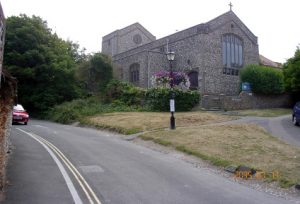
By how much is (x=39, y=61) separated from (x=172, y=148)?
26750 millimetres

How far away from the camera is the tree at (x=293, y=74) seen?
36.1m

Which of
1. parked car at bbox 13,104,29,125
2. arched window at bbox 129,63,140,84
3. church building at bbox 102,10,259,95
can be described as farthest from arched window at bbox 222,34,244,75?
parked car at bbox 13,104,29,125

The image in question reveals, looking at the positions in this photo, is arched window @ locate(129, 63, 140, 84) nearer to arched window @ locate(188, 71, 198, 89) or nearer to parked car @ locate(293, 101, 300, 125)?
Answer: arched window @ locate(188, 71, 198, 89)

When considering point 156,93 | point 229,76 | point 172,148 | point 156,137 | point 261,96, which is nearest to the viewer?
point 172,148

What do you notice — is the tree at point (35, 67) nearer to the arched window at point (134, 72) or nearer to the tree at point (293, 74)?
the arched window at point (134, 72)

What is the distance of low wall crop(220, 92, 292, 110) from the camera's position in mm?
35812

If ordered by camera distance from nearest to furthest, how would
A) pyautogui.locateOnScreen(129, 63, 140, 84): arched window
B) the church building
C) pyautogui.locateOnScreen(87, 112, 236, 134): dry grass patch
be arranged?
pyautogui.locateOnScreen(87, 112, 236, 134): dry grass patch, the church building, pyautogui.locateOnScreen(129, 63, 140, 84): arched window

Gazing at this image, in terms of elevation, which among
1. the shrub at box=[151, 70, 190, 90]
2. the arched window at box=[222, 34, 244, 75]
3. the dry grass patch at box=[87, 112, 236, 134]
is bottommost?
the dry grass patch at box=[87, 112, 236, 134]

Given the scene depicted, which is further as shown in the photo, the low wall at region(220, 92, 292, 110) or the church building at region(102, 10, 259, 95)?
the church building at region(102, 10, 259, 95)

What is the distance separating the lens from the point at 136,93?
35.9 metres

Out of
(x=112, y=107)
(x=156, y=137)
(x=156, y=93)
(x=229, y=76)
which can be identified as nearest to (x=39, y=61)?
(x=112, y=107)

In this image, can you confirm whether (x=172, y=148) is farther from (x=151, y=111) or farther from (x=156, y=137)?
(x=151, y=111)

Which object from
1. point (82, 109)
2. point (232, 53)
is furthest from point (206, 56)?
point (82, 109)

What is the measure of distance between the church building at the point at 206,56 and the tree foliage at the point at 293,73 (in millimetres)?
5783
